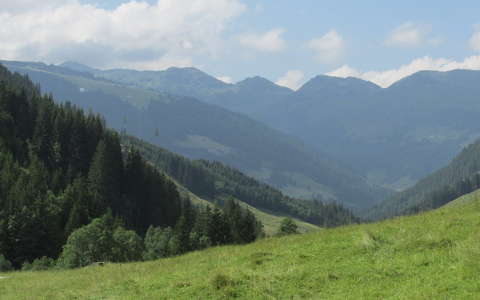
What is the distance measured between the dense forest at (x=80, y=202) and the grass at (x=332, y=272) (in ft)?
41.8

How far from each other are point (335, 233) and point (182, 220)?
75.6m

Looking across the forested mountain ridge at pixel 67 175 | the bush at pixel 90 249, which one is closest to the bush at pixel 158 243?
the forested mountain ridge at pixel 67 175

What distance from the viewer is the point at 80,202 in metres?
92.6

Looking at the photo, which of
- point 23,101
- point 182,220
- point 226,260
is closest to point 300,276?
point 226,260

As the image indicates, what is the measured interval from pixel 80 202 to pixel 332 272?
82.8 m

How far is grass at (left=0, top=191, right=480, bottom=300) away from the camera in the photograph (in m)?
15.4

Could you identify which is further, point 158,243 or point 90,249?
point 158,243

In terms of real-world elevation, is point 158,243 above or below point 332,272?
below

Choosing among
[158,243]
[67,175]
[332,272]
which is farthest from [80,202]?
[332,272]

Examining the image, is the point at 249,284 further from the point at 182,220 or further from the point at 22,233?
the point at 182,220

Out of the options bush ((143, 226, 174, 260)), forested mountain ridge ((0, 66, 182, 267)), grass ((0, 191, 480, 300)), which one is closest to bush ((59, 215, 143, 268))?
grass ((0, 191, 480, 300))

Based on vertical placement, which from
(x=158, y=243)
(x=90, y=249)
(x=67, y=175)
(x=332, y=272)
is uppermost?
(x=332, y=272)

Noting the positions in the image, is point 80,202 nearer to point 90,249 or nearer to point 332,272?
point 90,249

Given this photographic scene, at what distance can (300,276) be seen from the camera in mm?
17641
